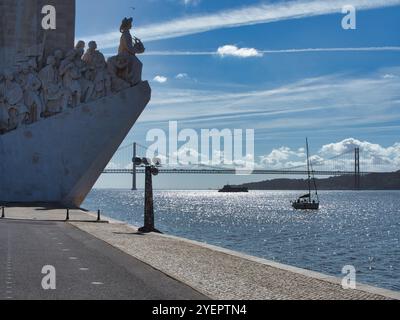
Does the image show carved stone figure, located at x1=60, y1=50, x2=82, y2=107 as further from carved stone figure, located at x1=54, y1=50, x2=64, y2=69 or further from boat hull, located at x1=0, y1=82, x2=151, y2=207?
boat hull, located at x1=0, y1=82, x2=151, y2=207

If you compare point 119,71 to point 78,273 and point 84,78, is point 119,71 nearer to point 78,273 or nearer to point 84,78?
point 84,78

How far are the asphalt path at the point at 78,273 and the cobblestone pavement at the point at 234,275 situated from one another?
0.95ft

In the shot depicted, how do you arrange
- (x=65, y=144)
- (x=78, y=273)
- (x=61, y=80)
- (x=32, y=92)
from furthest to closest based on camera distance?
1. (x=61, y=80)
2. (x=32, y=92)
3. (x=65, y=144)
4. (x=78, y=273)

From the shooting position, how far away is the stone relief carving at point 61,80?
30781 mm

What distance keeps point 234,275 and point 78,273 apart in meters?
2.04

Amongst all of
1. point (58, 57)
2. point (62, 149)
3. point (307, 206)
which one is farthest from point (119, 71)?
point (307, 206)

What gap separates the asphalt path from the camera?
24.2 ft

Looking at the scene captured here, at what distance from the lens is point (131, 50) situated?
31.8m

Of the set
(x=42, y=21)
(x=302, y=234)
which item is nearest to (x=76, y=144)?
(x=42, y=21)

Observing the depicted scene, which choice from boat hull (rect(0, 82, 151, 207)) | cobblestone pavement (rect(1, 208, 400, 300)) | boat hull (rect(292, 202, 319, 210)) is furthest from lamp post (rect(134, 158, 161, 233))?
boat hull (rect(292, 202, 319, 210))

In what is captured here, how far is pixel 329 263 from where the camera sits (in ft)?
64.1
